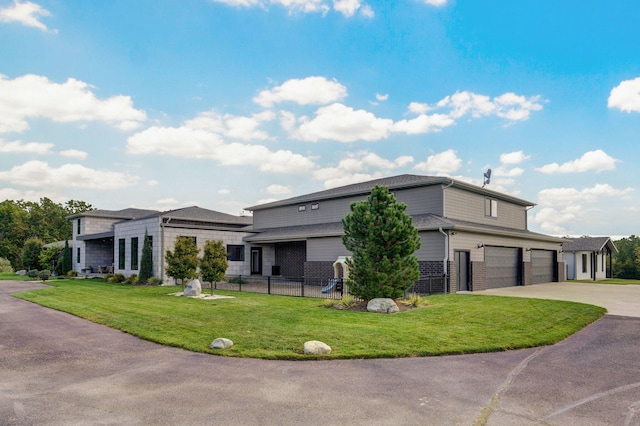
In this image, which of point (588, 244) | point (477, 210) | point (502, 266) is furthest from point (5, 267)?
point (588, 244)

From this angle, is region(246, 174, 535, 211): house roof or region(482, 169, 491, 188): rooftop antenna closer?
region(246, 174, 535, 211): house roof

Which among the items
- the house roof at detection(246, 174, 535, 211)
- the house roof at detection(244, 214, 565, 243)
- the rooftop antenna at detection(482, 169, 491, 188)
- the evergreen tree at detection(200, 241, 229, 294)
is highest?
the rooftop antenna at detection(482, 169, 491, 188)

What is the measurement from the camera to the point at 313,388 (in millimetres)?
6344

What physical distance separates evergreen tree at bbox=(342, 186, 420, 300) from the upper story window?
12.6 metres

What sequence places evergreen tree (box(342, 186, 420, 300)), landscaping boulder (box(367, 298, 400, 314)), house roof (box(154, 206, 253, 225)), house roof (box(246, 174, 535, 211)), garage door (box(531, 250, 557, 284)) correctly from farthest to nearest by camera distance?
1. house roof (box(154, 206, 253, 225))
2. garage door (box(531, 250, 557, 284))
3. house roof (box(246, 174, 535, 211))
4. evergreen tree (box(342, 186, 420, 300))
5. landscaping boulder (box(367, 298, 400, 314))

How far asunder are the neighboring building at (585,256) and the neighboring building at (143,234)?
88.5 feet

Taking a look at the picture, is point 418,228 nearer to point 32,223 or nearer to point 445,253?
point 445,253

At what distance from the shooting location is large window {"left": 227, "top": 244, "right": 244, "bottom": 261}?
3059cm

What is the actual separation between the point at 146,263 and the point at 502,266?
2137 centimetres

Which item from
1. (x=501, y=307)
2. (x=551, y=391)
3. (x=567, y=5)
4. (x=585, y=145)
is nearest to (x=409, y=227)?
(x=501, y=307)

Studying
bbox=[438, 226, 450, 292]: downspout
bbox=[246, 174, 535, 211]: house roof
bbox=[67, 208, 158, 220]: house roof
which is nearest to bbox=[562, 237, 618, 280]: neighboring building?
bbox=[246, 174, 535, 211]: house roof

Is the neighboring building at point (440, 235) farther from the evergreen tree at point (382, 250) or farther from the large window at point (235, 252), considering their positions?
the evergreen tree at point (382, 250)

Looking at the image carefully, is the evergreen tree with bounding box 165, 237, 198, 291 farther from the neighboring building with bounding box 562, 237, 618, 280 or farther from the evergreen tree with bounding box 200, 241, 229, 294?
the neighboring building with bounding box 562, 237, 618, 280

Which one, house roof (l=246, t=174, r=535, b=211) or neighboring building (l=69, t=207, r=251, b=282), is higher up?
house roof (l=246, t=174, r=535, b=211)
